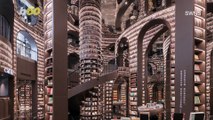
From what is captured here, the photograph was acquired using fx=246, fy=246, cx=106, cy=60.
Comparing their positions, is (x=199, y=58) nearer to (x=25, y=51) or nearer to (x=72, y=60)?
(x=25, y=51)

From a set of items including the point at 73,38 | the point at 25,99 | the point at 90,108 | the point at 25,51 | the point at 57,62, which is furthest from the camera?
the point at 73,38

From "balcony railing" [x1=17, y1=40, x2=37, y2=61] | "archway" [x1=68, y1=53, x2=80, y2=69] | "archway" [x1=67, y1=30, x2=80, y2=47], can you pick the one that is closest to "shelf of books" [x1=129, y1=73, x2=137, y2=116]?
"balcony railing" [x1=17, y1=40, x2=37, y2=61]

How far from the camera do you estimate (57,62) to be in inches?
225

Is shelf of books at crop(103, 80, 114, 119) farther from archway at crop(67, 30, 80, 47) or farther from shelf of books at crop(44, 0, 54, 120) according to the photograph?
shelf of books at crop(44, 0, 54, 120)

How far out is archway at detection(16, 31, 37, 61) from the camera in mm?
14046

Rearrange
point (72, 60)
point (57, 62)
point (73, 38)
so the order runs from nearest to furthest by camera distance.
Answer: point (57, 62), point (73, 38), point (72, 60)

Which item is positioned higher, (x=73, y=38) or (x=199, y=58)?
(x=73, y=38)

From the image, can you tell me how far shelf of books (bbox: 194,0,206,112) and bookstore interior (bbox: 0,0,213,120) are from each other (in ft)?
0.08

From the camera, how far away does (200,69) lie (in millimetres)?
6309

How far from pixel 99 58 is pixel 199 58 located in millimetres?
6020

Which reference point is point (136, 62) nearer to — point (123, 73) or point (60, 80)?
point (123, 73)

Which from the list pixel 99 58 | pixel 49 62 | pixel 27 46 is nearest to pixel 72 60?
pixel 27 46

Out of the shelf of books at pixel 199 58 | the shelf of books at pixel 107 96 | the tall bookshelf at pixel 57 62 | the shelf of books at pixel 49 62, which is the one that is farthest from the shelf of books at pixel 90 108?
the shelf of books at pixel 199 58

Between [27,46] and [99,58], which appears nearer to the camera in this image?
[99,58]
